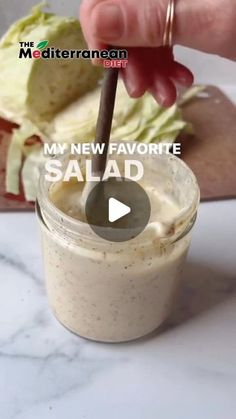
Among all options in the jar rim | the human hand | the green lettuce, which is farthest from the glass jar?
the green lettuce

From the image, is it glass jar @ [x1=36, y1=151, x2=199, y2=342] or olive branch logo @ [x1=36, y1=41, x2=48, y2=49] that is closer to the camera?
glass jar @ [x1=36, y1=151, x2=199, y2=342]

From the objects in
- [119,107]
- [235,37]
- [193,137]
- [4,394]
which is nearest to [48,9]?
[119,107]

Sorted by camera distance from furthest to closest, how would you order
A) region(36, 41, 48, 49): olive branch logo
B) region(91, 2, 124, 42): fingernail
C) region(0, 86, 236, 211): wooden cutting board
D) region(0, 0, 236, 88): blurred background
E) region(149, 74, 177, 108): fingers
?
region(0, 0, 236, 88): blurred background, region(36, 41, 48, 49): olive branch logo, region(0, 86, 236, 211): wooden cutting board, region(149, 74, 177, 108): fingers, region(91, 2, 124, 42): fingernail

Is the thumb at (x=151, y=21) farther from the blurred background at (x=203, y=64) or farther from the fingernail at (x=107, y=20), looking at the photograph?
the blurred background at (x=203, y=64)

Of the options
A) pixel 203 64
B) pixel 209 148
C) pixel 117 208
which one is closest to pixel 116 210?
pixel 117 208

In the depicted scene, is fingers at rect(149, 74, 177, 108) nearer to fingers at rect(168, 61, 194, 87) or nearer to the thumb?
fingers at rect(168, 61, 194, 87)

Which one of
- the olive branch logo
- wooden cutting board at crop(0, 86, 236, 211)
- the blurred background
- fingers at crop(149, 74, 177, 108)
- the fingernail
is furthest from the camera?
the blurred background

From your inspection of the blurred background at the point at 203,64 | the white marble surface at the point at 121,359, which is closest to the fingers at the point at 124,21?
the white marble surface at the point at 121,359

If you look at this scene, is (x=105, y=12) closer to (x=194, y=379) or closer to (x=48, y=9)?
(x=194, y=379)
